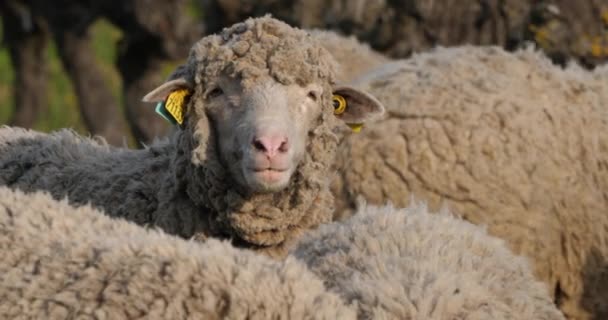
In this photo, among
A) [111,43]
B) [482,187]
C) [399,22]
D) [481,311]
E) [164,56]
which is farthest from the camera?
[111,43]

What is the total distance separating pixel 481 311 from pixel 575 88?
403 centimetres

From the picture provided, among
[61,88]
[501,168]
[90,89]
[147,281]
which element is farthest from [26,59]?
[147,281]

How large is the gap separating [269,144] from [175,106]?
640 millimetres

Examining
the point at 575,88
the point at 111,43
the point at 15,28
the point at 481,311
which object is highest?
the point at 481,311

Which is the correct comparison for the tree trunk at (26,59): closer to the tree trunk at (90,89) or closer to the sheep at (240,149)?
the tree trunk at (90,89)

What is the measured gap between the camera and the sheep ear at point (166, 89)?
5.73m

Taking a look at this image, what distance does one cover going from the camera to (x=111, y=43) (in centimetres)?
2388

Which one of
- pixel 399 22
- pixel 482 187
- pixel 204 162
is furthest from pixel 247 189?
pixel 399 22

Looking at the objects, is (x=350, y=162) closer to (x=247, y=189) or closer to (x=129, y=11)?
(x=247, y=189)

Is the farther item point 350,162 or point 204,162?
point 350,162

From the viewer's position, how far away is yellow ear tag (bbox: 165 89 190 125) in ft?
18.9

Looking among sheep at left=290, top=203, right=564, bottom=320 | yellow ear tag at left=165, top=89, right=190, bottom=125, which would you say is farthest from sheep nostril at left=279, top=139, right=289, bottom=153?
sheep at left=290, top=203, right=564, bottom=320

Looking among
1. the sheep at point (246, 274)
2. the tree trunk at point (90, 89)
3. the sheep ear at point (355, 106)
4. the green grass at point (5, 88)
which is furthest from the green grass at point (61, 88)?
the sheep at point (246, 274)

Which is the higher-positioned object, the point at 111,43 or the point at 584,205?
the point at 584,205
